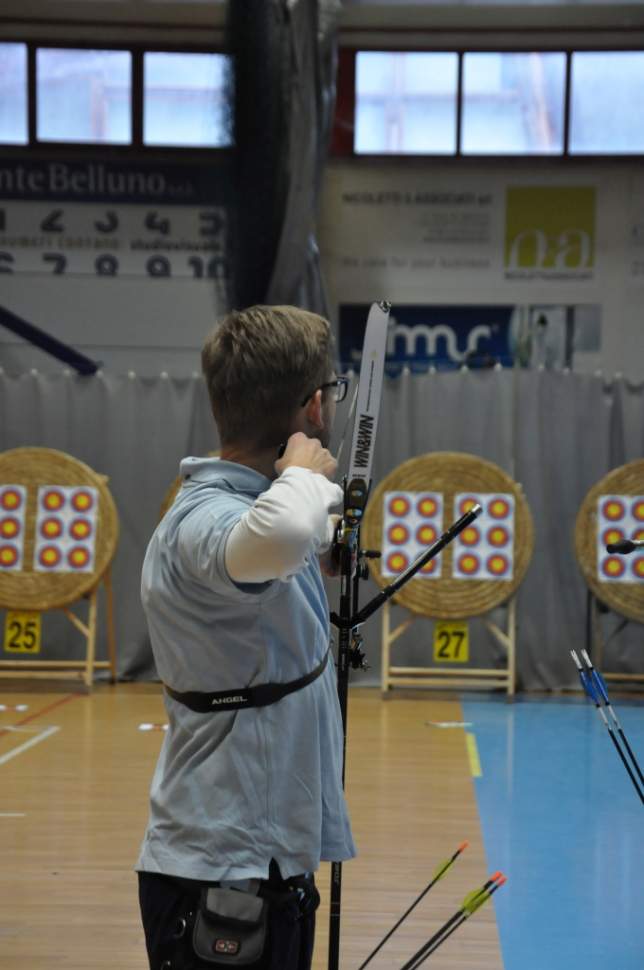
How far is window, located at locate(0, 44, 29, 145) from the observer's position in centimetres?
826

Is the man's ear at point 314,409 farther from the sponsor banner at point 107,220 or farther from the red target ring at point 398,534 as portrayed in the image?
the sponsor banner at point 107,220

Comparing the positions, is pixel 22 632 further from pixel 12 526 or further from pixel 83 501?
pixel 83 501

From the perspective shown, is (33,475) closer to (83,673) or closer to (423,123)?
(83,673)

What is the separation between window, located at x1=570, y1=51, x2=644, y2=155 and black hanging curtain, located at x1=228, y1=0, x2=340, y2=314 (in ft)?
7.36

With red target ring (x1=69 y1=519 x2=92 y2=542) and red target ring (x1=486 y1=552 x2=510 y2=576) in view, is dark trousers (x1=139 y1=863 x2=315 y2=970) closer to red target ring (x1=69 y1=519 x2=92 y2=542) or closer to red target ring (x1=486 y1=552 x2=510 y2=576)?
red target ring (x1=486 y1=552 x2=510 y2=576)

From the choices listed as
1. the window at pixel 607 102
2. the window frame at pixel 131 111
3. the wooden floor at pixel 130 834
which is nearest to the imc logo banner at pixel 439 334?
the window at pixel 607 102

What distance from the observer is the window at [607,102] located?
808 cm

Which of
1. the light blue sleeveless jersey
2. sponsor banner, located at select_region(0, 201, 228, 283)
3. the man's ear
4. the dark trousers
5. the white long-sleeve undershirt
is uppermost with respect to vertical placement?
sponsor banner, located at select_region(0, 201, 228, 283)

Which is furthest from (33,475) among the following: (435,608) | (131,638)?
(435,608)

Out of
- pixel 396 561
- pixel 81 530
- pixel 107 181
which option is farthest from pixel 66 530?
pixel 107 181

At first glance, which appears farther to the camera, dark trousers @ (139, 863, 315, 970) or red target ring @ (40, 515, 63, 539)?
red target ring @ (40, 515, 63, 539)

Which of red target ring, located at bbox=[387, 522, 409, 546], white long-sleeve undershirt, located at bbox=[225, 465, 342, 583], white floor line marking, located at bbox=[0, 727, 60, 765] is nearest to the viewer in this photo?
white long-sleeve undershirt, located at bbox=[225, 465, 342, 583]

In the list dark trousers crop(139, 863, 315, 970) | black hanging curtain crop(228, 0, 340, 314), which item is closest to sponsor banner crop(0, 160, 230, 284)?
black hanging curtain crop(228, 0, 340, 314)

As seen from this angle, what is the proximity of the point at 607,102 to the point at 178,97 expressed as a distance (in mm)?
2809
